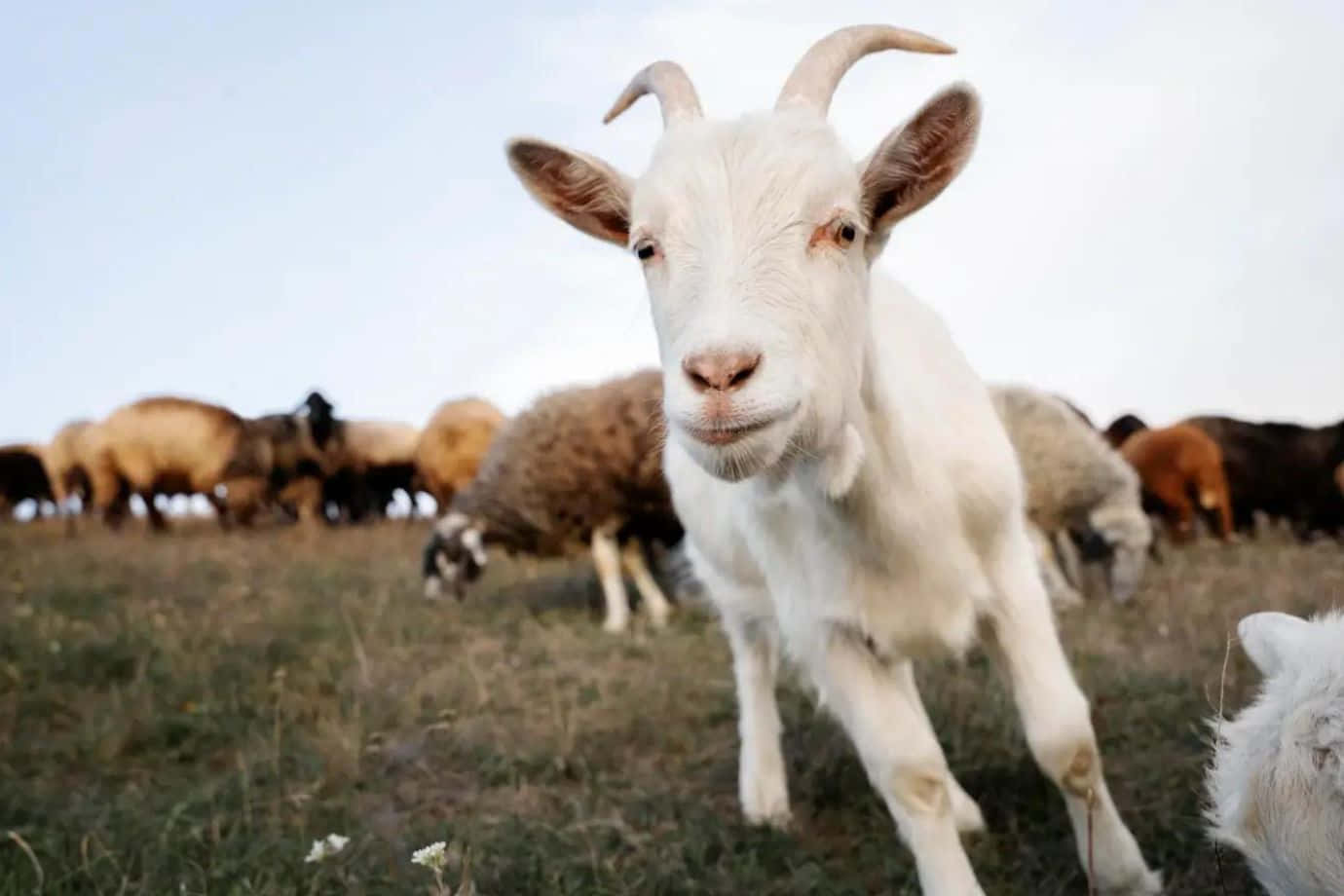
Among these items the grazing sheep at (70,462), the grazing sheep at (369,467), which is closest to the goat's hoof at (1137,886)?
the grazing sheep at (369,467)

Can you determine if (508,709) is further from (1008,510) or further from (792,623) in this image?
(1008,510)

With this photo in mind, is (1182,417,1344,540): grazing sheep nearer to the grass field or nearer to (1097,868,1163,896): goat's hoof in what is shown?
the grass field

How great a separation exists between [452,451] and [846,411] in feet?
53.4

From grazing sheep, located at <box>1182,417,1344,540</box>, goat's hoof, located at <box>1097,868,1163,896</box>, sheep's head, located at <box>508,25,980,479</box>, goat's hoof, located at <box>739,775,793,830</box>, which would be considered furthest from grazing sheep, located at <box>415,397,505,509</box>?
sheep's head, located at <box>508,25,980,479</box>

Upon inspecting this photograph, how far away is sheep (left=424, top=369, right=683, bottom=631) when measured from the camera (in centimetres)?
933

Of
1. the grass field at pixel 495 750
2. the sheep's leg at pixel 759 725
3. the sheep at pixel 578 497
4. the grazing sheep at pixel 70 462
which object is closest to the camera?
the grass field at pixel 495 750

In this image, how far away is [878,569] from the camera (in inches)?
129

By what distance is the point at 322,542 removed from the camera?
1395 centimetres

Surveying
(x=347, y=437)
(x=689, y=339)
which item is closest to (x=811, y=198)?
(x=689, y=339)

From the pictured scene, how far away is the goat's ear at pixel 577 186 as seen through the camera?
10.1 feet

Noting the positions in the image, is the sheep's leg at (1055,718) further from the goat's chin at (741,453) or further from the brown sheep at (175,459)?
the brown sheep at (175,459)

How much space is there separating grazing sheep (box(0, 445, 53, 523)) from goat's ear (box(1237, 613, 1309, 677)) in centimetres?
2562

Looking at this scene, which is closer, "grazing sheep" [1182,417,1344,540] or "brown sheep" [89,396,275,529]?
"grazing sheep" [1182,417,1344,540]

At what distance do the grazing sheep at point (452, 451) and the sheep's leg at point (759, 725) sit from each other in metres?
13.5
